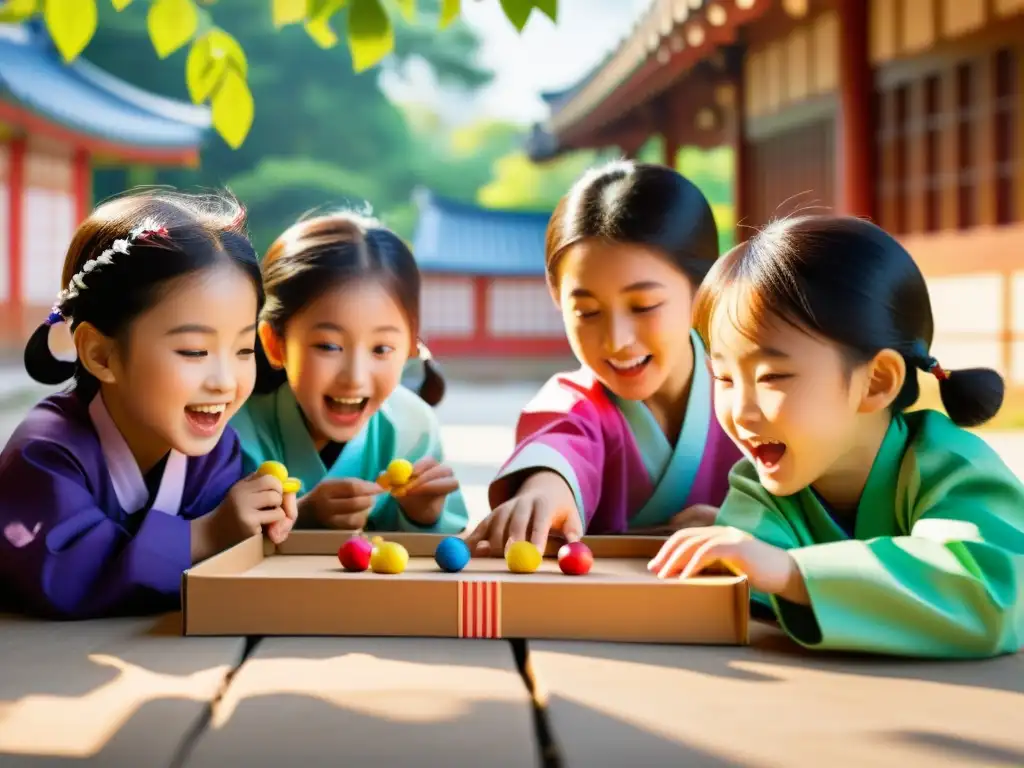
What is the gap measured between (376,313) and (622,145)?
12.5 m

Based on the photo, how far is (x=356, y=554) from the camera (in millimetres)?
2006

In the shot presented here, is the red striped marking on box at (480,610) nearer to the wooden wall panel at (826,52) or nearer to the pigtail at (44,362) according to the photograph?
the pigtail at (44,362)

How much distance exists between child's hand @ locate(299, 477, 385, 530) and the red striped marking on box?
28.6 inches

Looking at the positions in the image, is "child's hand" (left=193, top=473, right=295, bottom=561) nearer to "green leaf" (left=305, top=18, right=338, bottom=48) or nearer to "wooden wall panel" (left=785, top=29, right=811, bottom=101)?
"green leaf" (left=305, top=18, right=338, bottom=48)

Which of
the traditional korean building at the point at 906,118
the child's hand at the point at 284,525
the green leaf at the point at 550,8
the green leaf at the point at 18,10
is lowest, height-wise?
the child's hand at the point at 284,525

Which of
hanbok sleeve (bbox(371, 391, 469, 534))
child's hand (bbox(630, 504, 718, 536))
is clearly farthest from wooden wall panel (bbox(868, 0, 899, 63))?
child's hand (bbox(630, 504, 718, 536))

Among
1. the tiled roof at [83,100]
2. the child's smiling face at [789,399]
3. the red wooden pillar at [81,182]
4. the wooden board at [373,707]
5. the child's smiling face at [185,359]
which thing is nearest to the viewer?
the wooden board at [373,707]

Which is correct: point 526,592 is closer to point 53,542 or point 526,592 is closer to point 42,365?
point 53,542

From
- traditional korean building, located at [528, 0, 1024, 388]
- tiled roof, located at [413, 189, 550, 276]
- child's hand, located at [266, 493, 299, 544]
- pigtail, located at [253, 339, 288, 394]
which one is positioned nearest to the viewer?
child's hand, located at [266, 493, 299, 544]

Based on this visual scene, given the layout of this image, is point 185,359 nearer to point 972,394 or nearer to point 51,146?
point 972,394

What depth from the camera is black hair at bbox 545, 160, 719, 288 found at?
2.48 m

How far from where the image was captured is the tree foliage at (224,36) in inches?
85.5

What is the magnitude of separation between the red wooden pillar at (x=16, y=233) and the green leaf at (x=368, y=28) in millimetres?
16028

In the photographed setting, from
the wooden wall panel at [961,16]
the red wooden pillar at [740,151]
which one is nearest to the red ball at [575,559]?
the wooden wall panel at [961,16]
